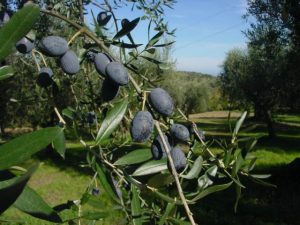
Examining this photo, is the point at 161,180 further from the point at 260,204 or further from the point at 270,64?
the point at 270,64

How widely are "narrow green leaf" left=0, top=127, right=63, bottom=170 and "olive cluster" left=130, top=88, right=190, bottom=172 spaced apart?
0.27 metres

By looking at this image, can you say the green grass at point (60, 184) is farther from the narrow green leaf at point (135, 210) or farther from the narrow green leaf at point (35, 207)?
the narrow green leaf at point (35, 207)

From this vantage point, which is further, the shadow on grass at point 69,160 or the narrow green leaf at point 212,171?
the shadow on grass at point 69,160

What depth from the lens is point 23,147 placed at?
0.63 m

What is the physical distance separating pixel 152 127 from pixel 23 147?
1.09 ft

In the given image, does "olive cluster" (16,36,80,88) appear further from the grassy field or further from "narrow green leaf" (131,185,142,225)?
the grassy field

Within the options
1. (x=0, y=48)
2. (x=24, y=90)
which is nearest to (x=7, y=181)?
(x=0, y=48)

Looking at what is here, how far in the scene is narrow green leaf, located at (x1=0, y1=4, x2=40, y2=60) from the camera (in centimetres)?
65

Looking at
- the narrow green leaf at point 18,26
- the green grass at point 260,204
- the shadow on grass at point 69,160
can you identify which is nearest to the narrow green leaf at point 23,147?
the narrow green leaf at point 18,26

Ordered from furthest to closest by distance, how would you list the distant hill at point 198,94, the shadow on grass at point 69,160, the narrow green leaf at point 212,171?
the distant hill at point 198,94, the shadow on grass at point 69,160, the narrow green leaf at point 212,171

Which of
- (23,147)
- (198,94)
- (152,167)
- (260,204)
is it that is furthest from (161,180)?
(198,94)

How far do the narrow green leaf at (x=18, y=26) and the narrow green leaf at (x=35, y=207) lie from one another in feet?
0.73

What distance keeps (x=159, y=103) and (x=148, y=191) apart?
19 centimetres

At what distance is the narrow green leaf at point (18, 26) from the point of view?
65 cm
